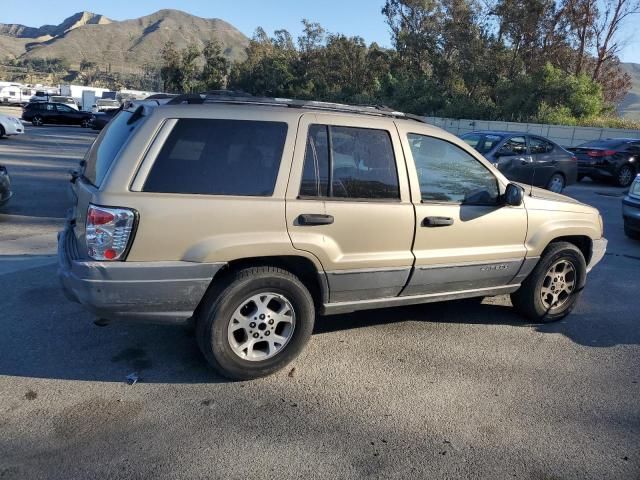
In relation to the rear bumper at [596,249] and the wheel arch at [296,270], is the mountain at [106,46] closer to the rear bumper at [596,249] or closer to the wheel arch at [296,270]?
the rear bumper at [596,249]

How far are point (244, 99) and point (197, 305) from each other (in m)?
A: 1.50

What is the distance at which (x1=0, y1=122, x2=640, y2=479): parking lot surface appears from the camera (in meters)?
2.90

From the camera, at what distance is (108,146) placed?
371 centimetres

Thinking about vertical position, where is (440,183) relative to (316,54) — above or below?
below

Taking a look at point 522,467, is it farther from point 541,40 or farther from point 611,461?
point 541,40

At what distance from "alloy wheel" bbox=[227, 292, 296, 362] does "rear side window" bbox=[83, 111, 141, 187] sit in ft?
4.15

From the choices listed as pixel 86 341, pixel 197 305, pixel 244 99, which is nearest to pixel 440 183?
pixel 244 99

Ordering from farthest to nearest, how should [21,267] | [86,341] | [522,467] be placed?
1. [21,267]
2. [86,341]
3. [522,467]

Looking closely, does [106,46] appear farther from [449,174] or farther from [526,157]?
[449,174]

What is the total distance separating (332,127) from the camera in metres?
3.87

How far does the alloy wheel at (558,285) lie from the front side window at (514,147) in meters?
7.13

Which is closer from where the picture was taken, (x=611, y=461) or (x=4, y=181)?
(x=611, y=461)

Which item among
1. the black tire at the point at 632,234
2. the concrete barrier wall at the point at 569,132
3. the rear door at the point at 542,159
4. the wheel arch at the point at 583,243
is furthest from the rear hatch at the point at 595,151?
the wheel arch at the point at 583,243

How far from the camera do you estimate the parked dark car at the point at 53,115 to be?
104 ft
